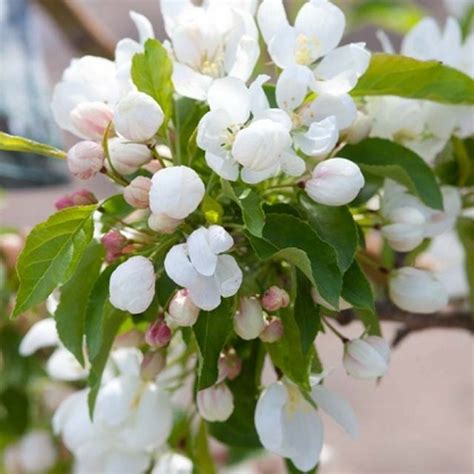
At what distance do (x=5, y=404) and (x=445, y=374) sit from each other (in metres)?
1.41

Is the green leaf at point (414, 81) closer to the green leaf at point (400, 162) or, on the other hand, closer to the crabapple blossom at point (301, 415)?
the green leaf at point (400, 162)

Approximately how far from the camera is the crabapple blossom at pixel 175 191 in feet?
1.60

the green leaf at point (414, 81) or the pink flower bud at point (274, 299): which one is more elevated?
the green leaf at point (414, 81)

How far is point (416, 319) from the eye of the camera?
792mm

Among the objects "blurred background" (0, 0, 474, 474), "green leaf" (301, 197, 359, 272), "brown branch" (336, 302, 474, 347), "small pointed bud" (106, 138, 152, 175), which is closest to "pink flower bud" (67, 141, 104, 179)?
"small pointed bud" (106, 138, 152, 175)

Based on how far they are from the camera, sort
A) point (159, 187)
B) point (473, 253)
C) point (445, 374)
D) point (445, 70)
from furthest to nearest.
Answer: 1. point (445, 374)
2. point (473, 253)
3. point (445, 70)
4. point (159, 187)

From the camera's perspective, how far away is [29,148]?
531 millimetres

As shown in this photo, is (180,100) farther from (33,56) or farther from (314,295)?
(33,56)

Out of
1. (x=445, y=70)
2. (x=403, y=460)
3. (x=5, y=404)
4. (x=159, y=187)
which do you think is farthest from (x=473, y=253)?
(x=403, y=460)

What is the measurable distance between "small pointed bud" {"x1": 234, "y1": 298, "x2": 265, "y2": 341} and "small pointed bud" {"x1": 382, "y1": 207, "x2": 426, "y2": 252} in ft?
0.35

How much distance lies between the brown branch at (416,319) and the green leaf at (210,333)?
0.21m

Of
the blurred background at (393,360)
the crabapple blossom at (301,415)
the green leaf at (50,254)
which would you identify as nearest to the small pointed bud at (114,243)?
the green leaf at (50,254)

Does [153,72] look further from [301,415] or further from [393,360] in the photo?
[393,360]

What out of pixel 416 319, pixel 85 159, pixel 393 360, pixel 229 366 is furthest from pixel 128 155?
pixel 393 360
